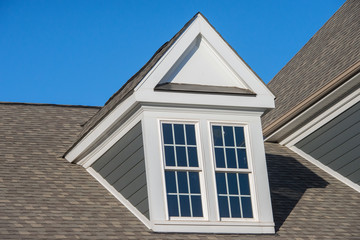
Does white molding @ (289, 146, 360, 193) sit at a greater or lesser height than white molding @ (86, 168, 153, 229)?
greater

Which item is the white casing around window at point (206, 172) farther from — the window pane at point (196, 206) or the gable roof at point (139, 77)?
the gable roof at point (139, 77)

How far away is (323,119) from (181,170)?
3.86m

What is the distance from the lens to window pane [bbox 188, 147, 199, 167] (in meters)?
11.2

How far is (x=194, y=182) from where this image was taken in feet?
36.6

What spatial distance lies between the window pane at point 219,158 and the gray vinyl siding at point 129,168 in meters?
1.09

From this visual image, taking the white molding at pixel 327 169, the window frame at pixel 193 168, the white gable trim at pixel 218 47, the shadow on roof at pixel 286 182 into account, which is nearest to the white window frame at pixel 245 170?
the window frame at pixel 193 168

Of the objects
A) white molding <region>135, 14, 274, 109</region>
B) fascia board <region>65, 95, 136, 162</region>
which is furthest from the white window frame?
fascia board <region>65, 95, 136, 162</region>

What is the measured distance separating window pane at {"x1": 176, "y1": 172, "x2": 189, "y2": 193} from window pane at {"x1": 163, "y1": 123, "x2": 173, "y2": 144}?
497mm

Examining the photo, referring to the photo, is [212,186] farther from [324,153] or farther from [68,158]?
[324,153]

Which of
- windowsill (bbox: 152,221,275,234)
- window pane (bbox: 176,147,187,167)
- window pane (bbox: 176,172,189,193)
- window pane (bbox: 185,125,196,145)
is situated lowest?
windowsill (bbox: 152,221,275,234)

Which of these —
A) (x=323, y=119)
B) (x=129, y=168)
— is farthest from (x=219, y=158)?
(x=323, y=119)

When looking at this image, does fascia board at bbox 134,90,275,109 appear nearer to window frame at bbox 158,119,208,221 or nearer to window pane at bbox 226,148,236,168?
window frame at bbox 158,119,208,221

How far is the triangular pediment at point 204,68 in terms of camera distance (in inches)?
466

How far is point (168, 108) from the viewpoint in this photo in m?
11.4
